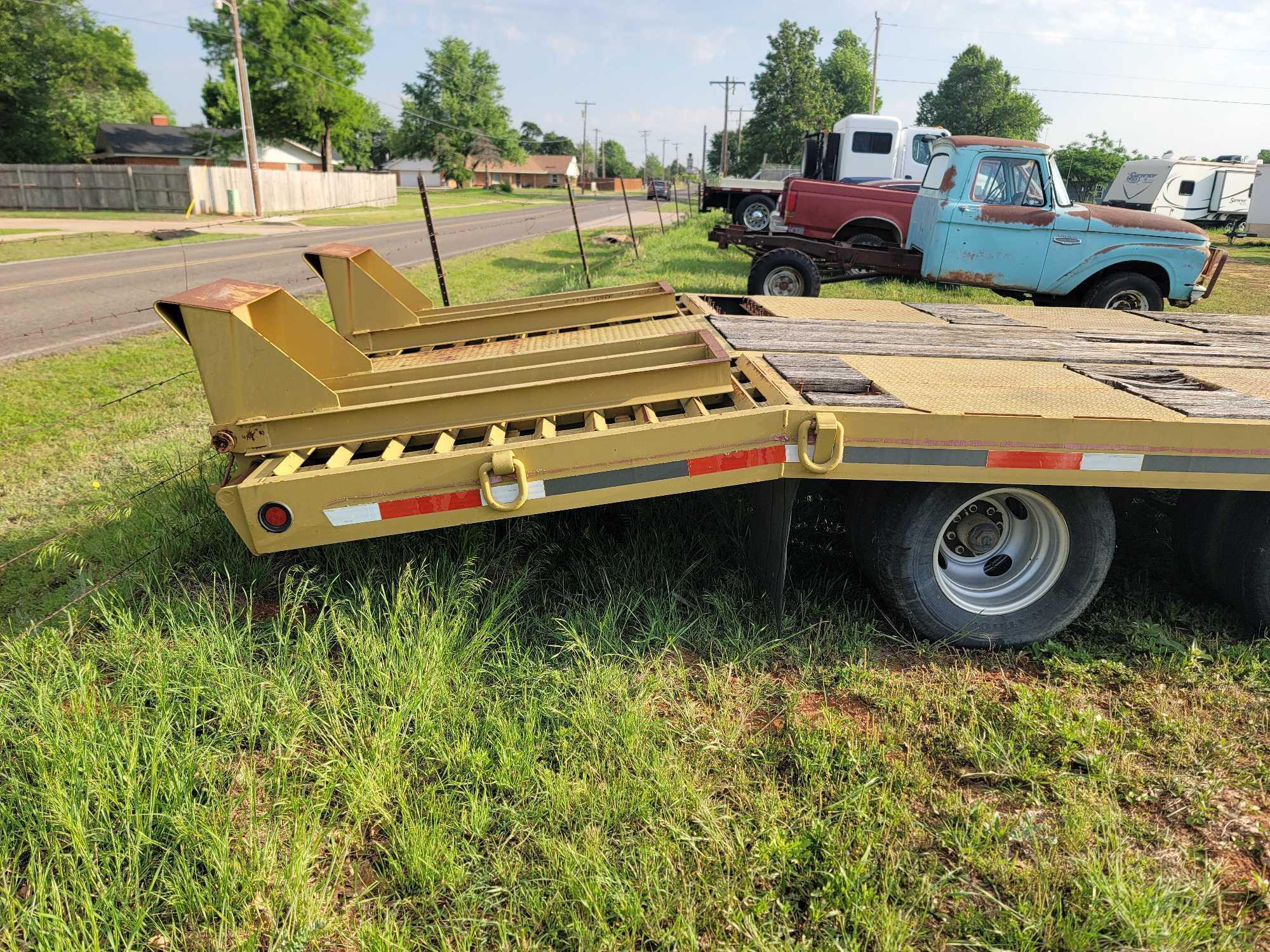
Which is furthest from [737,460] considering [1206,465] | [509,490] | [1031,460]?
[1206,465]

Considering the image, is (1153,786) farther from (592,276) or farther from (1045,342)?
(592,276)

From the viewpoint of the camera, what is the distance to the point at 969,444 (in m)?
2.91

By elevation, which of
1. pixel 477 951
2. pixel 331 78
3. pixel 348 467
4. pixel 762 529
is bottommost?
pixel 477 951

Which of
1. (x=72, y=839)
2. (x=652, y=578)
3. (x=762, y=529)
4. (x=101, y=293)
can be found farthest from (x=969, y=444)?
(x=101, y=293)

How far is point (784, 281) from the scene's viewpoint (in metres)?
11.7

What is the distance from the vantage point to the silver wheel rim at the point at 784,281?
11.7m

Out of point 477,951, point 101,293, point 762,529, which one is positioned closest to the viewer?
point 477,951

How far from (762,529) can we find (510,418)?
3.63 ft

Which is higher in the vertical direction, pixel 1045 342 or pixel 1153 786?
pixel 1045 342

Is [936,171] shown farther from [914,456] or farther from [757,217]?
[757,217]

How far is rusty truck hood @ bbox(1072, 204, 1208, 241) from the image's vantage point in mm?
9352

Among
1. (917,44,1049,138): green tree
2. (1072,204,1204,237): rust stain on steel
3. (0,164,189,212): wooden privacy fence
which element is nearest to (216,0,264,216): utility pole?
(0,164,189,212): wooden privacy fence

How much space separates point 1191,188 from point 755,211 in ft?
76.6

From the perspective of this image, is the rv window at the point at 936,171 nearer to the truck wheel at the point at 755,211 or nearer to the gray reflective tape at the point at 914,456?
the gray reflective tape at the point at 914,456
